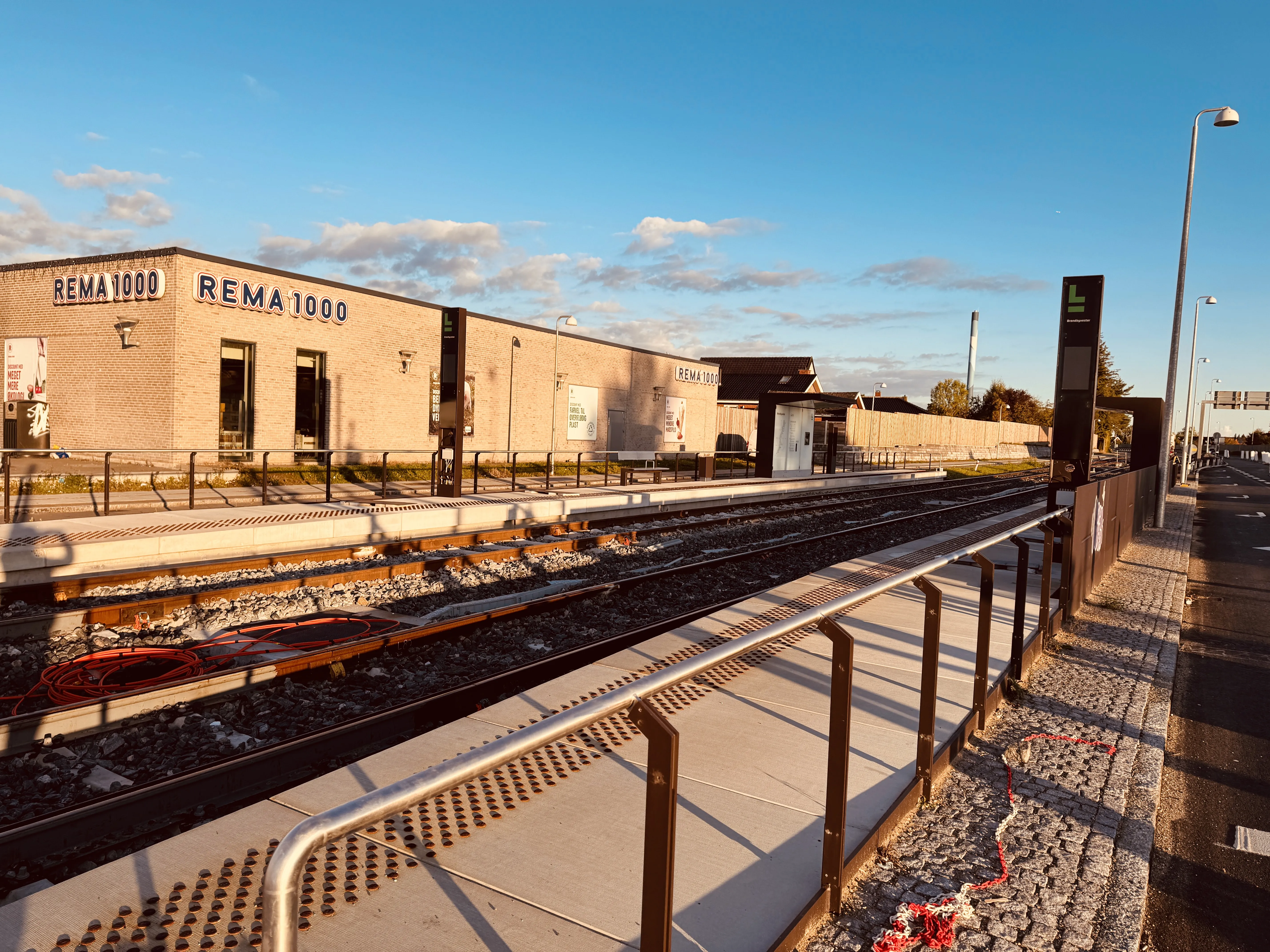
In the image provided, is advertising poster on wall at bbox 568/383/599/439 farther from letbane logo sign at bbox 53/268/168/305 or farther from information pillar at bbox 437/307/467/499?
letbane logo sign at bbox 53/268/168/305

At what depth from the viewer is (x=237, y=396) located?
2288 cm

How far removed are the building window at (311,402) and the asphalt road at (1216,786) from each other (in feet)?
70.8

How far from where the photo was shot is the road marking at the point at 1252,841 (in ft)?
13.5

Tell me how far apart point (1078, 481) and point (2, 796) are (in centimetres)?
1303

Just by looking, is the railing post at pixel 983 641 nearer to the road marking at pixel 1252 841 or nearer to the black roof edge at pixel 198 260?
the road marking at pixel 1252 841

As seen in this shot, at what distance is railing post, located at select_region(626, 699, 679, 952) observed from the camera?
79.1 inches

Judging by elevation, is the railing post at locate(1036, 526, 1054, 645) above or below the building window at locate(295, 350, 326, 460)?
below

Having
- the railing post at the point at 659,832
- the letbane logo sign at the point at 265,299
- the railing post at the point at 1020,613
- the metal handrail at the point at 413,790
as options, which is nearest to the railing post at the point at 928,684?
the metal handrail at the point at 413,790

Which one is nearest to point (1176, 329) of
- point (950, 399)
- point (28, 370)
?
point (28, 370)

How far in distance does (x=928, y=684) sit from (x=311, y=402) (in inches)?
926

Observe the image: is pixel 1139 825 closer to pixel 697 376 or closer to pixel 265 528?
pixel 265 528

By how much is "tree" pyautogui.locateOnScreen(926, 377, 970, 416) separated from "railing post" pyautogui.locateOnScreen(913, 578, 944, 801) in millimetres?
98418

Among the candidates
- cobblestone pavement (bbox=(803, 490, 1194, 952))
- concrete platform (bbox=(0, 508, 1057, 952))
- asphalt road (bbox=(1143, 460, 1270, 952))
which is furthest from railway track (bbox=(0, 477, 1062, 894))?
asphalt road (bbox=(1143, 460, 1270, 952))

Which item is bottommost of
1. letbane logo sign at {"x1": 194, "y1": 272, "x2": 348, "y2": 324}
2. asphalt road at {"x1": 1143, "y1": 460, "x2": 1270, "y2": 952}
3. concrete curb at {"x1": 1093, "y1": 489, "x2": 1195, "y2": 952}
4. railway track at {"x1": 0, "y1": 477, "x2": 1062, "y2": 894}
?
railway track at {"x1": 0, "y1": 477, "x2": 1062, "y2": 894}
